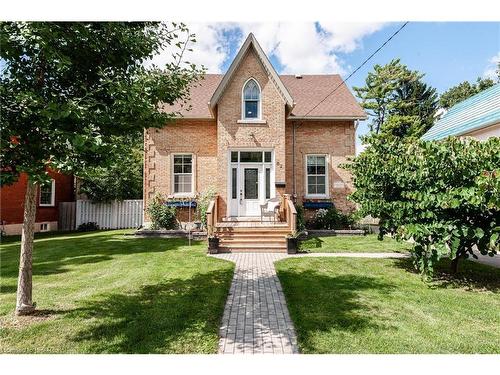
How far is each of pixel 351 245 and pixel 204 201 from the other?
6874 millimetres

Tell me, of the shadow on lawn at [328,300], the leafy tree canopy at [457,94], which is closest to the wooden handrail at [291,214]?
the shadow on lawn at [328,300]

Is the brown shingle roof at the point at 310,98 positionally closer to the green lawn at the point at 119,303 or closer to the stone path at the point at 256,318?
the green lawn at the point at 119,303

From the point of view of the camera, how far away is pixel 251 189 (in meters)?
13.6

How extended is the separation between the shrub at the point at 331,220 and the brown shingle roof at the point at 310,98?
4894 millimetres

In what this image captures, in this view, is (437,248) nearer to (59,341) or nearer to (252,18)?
(252,18)

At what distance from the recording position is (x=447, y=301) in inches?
221

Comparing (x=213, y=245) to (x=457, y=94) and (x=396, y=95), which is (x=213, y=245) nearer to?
(x=396, y=95)

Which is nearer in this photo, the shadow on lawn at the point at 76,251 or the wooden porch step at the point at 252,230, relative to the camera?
the shadow on lawn at the point at 76,251

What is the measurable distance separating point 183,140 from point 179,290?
31.9ft

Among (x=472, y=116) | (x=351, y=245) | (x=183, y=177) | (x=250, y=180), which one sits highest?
(x=472, y=116)

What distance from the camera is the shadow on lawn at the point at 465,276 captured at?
21.7 ft

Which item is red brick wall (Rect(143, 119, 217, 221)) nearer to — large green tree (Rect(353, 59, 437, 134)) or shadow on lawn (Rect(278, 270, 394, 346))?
shadow on lawn (Rect(278, 270, 394, 346))

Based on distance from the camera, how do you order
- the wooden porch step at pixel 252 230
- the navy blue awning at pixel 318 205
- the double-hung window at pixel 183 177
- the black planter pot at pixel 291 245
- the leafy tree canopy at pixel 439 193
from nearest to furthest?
1. the leafy tree canopy at pixel 439 193
2. the black planter pot at pixel 291 245
3. the wooden porch step at pixel 252 230
4. the navy blue awning at pixel 318 205
5. the double-hung window at pixel 183 177

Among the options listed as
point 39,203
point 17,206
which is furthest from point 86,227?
point 17,206
